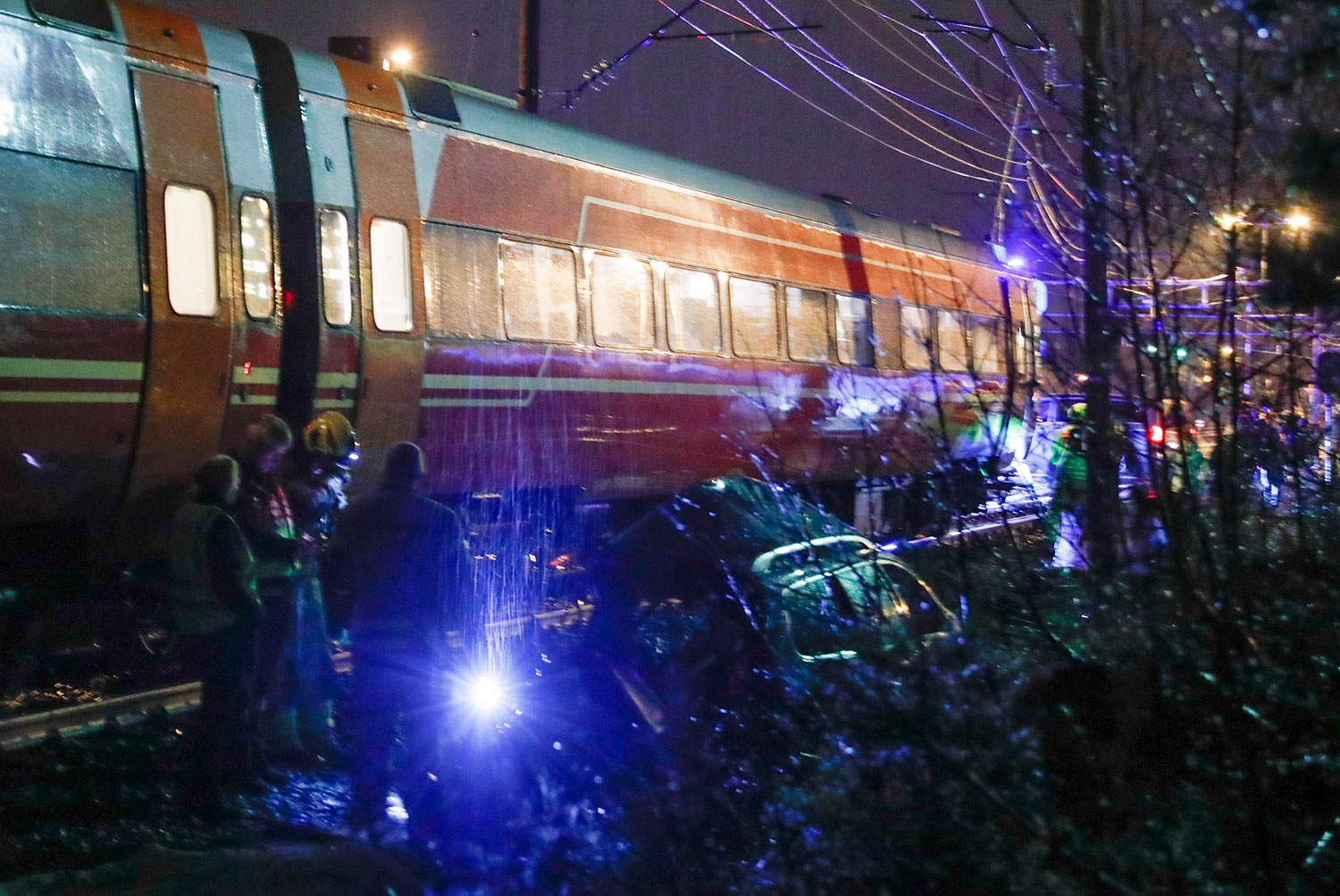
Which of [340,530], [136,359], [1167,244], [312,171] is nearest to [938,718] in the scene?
[1167,244]

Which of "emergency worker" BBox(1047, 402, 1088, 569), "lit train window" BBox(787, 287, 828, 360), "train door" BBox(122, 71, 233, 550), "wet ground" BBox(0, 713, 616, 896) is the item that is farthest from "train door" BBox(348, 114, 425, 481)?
"lit train window" BBox(787, 287, 828, 360)

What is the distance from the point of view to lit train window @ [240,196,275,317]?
848 centimetres

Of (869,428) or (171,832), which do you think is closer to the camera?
(869,428)

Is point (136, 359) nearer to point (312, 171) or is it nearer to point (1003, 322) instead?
point (312, 171)

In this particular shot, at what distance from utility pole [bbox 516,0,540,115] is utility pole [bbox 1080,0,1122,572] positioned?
38.5 ft

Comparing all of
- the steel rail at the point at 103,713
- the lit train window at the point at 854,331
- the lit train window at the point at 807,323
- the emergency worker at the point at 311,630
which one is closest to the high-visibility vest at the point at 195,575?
the emergency worker at the point at 311,630

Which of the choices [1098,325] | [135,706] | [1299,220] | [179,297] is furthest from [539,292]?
[1299,220]

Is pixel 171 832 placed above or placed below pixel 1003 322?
below

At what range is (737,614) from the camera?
5.18 meters

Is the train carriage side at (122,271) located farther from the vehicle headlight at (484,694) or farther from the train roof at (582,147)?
the vehicle headlight at (484,694)

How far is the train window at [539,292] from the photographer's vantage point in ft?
33.9

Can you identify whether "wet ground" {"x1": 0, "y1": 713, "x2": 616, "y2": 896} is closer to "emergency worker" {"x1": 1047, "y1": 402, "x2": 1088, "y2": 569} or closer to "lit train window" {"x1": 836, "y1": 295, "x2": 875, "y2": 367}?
"emergency worker" {"x1": 1047, "y1": 402, "x2": 1088, "y2": 569}

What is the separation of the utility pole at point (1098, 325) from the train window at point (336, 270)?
5.49 meters

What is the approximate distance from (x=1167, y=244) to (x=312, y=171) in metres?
6.25
